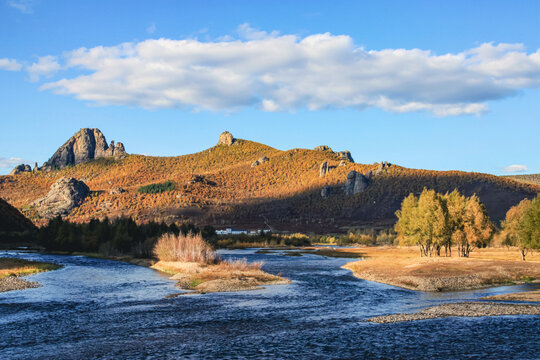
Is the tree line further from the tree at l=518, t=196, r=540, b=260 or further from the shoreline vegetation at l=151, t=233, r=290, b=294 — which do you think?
the shoreline vegetation at l=151, t=233, r=290, b=294

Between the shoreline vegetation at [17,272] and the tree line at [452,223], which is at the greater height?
the tree line at [452,223]

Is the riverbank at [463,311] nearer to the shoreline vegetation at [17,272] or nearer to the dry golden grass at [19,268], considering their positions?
the shoreline vegetation at [17,272]

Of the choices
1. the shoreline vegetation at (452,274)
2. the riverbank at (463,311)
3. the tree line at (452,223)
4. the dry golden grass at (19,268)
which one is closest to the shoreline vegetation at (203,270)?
the shoreline vegetation at (452,274)

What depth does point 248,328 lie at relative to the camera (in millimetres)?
35094

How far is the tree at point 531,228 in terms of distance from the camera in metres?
83.3

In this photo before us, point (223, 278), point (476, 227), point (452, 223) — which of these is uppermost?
point (452, 223)

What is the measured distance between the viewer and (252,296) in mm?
52969

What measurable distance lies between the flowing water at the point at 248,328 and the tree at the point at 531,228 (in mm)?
33042

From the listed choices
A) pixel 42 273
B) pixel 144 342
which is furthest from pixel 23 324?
pixel 42 273

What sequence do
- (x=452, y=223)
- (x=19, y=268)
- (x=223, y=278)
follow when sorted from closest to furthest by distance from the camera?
1. (x=223, y=278)
2. (x=19, y=268)
3. (x=452, y=223)

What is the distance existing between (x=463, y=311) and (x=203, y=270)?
44.1 metres

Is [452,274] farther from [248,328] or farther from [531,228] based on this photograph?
[248,328]

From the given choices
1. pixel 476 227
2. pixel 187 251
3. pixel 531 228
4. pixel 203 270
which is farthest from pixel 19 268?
pixel 531 228

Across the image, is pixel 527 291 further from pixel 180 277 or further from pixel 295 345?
pixel 180 277
